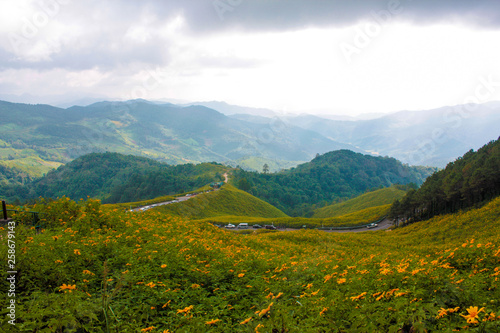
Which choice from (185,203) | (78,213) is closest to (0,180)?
(185,203)

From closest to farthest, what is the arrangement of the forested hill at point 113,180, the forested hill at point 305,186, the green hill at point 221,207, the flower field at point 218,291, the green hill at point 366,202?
the flower field at point 218,291 < the green hill at point 221,207 < the green hill at point 366,202 < the forested hill at point 113,180 < the forested hill at point 305,186

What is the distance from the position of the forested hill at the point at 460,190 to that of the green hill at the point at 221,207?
4204cm

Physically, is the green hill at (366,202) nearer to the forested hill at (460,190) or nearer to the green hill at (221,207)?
the green hill at (221,207)

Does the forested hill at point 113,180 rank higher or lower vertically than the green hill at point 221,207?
higher

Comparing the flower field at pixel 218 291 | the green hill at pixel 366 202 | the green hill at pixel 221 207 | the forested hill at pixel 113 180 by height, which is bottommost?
the green hill at pixel 366 202

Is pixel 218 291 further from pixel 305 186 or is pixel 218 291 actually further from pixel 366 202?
pixel 305 186

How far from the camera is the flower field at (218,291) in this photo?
3896 millimetres

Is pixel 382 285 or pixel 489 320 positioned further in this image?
pixel 382 285

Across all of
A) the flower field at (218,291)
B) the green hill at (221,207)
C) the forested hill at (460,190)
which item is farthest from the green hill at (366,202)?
the flower field at (218,291)

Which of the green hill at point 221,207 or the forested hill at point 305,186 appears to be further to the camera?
the forested hill at point 305,186

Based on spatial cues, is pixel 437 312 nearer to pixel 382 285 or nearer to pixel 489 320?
pixel 489 320

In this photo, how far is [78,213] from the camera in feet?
36.6

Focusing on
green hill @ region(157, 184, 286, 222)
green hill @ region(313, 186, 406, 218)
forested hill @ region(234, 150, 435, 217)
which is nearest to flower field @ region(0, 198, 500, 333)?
green hill @ region(157, 184, 286, 222)

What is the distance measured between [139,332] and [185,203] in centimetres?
6514
